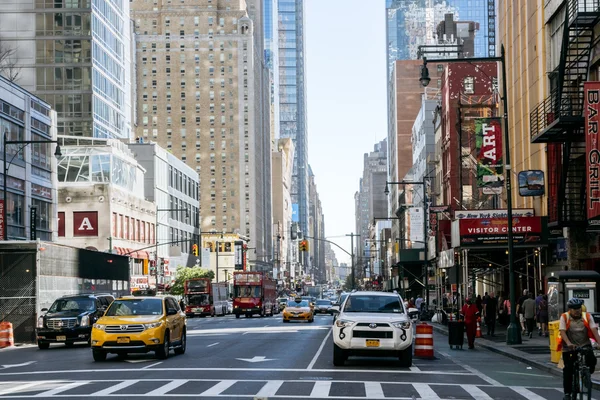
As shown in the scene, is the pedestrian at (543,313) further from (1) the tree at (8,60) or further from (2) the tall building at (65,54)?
(2) the tall building at (65,54)

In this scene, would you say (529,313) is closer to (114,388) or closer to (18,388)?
(114,388)

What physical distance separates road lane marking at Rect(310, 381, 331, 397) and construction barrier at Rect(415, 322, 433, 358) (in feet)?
28.8

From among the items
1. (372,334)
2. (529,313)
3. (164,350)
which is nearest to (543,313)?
(529,313)

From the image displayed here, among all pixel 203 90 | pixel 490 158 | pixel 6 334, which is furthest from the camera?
pixel 203 90

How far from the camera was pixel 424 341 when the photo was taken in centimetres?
2723

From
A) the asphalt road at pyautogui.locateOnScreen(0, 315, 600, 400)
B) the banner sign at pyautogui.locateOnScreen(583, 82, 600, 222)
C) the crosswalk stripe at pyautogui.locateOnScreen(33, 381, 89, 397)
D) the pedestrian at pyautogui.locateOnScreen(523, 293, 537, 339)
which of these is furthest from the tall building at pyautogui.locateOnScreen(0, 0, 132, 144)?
the crosswalk stripe at pyautogui.locateOnScreen(33, 381, 89, 397)

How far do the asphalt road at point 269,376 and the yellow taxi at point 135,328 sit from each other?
0.42m

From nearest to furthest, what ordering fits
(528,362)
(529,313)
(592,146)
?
(528,362) < (592,146) < (529,313)

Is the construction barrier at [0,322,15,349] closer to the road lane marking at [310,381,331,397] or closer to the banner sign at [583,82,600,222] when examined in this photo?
the road lane marking at [310,381,331,397]

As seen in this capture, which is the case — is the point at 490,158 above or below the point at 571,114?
below

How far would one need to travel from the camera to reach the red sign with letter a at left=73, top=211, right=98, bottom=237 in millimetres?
89812

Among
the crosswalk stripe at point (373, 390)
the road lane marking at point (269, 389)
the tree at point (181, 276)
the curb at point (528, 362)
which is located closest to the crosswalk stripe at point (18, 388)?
the road lane marking at point (269, 389)

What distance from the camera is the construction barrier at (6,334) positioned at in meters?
36.8

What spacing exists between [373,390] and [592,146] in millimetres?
15532
